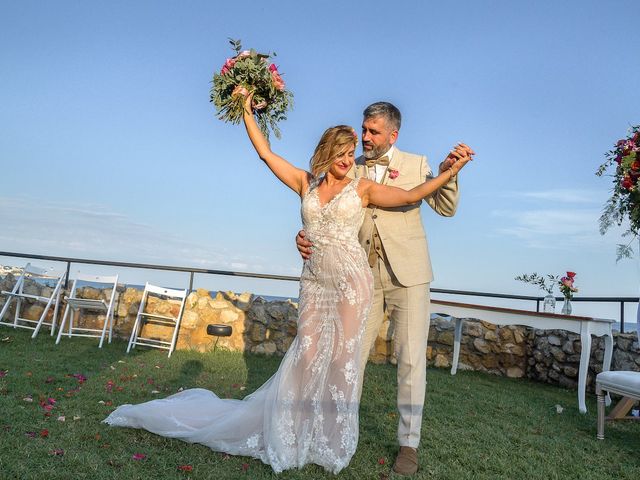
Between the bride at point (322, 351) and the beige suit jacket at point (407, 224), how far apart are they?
13 centimetres

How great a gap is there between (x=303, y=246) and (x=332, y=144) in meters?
0.63

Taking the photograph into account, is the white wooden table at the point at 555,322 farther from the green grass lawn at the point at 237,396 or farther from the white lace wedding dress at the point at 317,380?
the white lace wedding dress at the point at 317,380

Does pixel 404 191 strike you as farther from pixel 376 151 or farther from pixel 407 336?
pixel 407 336

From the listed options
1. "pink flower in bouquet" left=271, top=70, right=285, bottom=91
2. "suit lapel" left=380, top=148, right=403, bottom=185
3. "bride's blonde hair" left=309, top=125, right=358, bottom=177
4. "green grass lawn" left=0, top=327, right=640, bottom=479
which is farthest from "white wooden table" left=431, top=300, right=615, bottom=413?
"pink flower in bouquet" left=271, top=70, right=285, bottom=91

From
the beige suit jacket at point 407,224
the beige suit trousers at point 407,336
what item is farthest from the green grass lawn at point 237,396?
the beige suit jacket at point 407,224

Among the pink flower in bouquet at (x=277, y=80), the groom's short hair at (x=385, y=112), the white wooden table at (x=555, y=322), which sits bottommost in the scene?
the white wooden table at (x=555, y=322)

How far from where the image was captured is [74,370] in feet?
18.9

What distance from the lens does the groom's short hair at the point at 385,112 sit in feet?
11.1

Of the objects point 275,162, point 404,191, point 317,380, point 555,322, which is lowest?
point 317,380

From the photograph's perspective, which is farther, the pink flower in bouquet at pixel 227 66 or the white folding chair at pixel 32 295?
the white folding chair at pixel 32 295

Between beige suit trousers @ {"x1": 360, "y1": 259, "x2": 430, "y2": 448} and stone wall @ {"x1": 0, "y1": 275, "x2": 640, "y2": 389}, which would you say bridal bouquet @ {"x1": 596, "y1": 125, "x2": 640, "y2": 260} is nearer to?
beige suit trousers @ {"x1": 360, "y1": 259, "x2": 430, "y2": 448}

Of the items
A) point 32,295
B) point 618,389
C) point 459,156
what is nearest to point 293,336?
point 32,295

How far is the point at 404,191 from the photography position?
3248mm

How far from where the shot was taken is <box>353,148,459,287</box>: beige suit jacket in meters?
3.30
